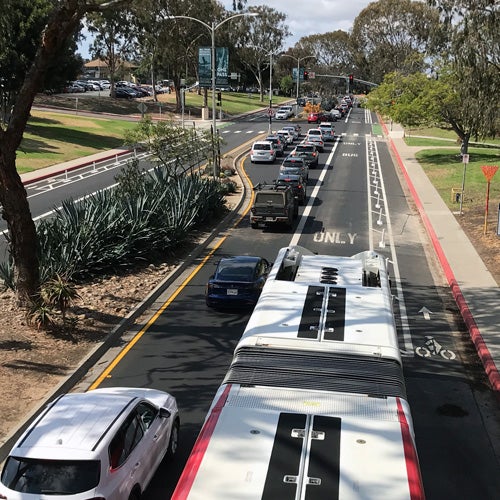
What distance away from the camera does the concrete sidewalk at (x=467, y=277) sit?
14.5 metres

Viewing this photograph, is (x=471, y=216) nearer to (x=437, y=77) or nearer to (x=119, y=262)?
(x=119, y=262)

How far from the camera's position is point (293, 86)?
150000 mm

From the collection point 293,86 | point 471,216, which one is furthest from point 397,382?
point 293,86

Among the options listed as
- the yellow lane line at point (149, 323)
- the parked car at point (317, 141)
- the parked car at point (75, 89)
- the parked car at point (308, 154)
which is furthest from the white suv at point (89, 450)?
the parked car at point (75, 89)

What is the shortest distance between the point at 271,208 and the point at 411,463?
2023 cm

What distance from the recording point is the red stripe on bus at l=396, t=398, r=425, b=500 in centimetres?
625

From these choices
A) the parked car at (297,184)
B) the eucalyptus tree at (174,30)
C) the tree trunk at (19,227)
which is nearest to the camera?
the tree trunk at (19,227)

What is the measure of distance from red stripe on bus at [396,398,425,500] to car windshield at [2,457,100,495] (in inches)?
134

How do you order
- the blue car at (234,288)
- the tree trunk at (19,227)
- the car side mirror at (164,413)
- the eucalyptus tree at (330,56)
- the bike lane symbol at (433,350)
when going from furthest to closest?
the eucalyptus tree at (330,56) < the blue car at (234,288) < the bike lane symbol at (433,350) < the tree trunk at (19,227) < the car side mirror at (164,413)

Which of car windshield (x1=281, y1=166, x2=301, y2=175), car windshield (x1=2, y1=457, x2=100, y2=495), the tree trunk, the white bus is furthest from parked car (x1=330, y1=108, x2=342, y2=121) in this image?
car windshield (x1=2, y1=457, x2=100, y2=495)

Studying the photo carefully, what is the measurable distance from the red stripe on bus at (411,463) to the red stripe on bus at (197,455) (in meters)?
2.03

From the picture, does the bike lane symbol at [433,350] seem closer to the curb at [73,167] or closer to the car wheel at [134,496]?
the car wheel at [134,496]

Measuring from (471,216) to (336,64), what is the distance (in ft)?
427

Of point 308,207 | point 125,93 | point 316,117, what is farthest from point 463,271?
point 125,93
